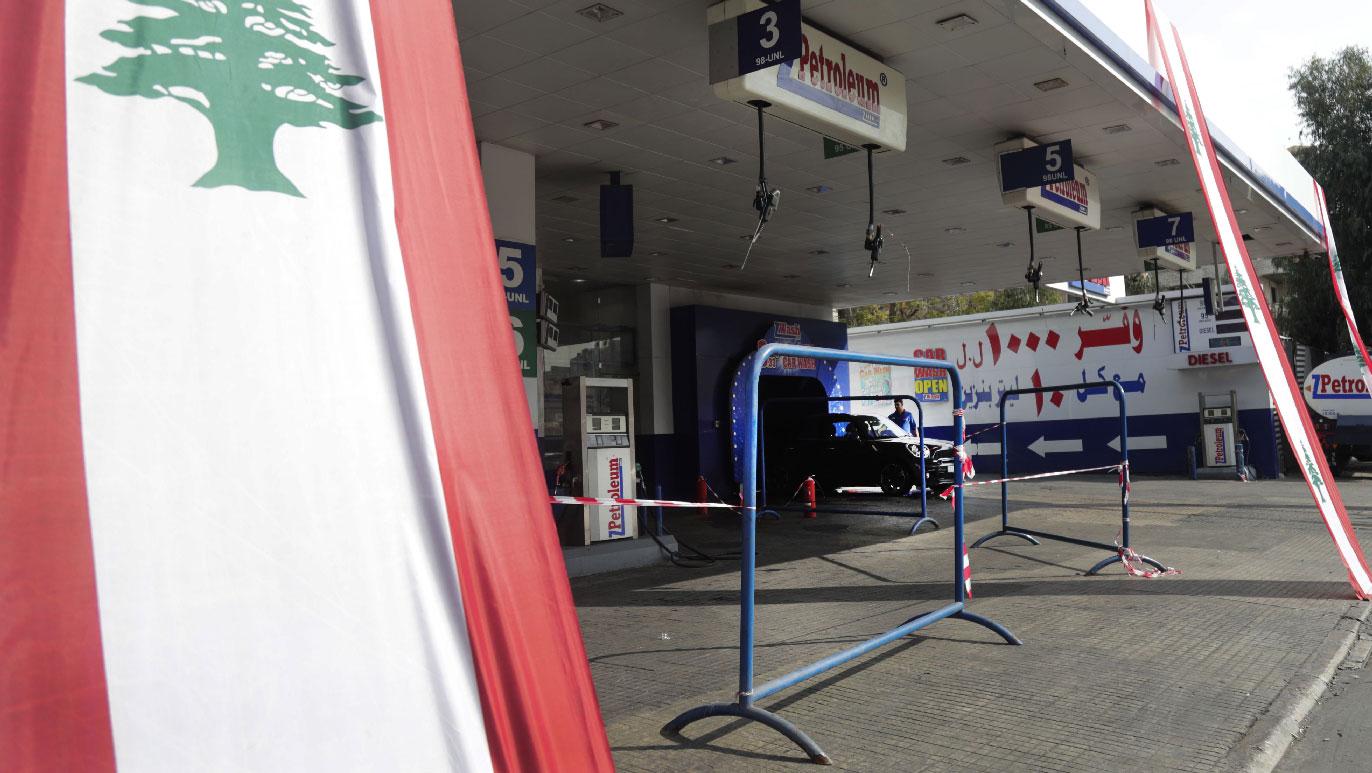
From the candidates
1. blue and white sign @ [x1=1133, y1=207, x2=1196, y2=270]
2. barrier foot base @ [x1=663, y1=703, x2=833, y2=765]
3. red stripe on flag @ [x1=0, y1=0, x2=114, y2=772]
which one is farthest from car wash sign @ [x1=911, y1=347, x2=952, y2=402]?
red stripe on flag @ [x1=0, y1=0, x2=114, y2=772]

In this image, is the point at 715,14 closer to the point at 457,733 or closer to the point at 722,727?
the point at 722,727

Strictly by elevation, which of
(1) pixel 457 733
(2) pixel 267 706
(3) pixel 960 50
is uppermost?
(3) pixel 960 50

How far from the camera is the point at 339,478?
2.32 metres

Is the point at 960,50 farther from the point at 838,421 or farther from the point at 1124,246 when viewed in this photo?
the point at 838,421

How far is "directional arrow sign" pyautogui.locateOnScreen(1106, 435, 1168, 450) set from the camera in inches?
890

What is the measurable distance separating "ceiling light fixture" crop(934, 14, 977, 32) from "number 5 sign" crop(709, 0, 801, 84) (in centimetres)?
141

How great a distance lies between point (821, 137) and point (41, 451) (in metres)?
8.60

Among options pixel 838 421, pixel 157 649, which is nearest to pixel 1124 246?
pixel 838 421

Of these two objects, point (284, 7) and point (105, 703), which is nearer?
point (105, 703)

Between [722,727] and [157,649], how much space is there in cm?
308

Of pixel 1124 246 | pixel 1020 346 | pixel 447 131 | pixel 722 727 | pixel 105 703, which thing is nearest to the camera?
pixel 105 703

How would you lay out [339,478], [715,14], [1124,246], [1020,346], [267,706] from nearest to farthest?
[267,706], [339,478], [715,14], [1124,246], [1020,346]

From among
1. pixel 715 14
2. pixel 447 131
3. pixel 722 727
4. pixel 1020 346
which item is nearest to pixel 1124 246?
pixel 1020 346

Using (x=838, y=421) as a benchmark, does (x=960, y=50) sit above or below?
above
